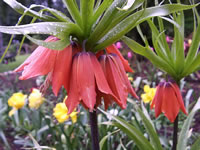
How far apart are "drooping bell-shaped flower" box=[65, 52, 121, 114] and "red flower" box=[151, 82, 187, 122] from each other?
16.2 inches

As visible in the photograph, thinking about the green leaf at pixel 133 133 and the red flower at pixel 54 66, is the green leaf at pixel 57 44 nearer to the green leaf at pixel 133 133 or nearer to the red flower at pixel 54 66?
the red flower at pixel 54 66

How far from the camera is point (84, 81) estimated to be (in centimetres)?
48

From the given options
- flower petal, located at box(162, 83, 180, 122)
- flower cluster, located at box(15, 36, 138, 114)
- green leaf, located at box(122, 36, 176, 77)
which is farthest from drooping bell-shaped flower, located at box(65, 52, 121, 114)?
flower petal, located at box(162, 83, 180, 122)

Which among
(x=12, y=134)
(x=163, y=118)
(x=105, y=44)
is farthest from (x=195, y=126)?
(x=105, y=44)

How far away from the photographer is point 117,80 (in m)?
0.51

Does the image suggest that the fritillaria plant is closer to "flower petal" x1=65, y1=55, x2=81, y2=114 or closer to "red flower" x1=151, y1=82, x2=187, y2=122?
"flower petal" x1=65, y1=55, x2=81, y2=114

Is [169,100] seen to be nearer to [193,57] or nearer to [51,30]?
[193,57]

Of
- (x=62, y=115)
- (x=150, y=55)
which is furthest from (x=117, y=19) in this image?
(x=62, y=115)

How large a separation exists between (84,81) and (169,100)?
18.8 inches

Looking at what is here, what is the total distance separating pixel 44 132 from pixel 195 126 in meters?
1.29

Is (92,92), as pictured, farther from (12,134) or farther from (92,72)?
(12,134)

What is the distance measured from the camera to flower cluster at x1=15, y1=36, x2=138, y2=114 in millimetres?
475

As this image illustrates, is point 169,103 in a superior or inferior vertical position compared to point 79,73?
inferior

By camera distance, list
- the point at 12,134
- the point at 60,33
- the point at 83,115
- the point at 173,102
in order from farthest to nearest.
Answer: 1. the point at 12,134
2. the point at 83,115
3. the point at 173,102
4. the point at 60,33
